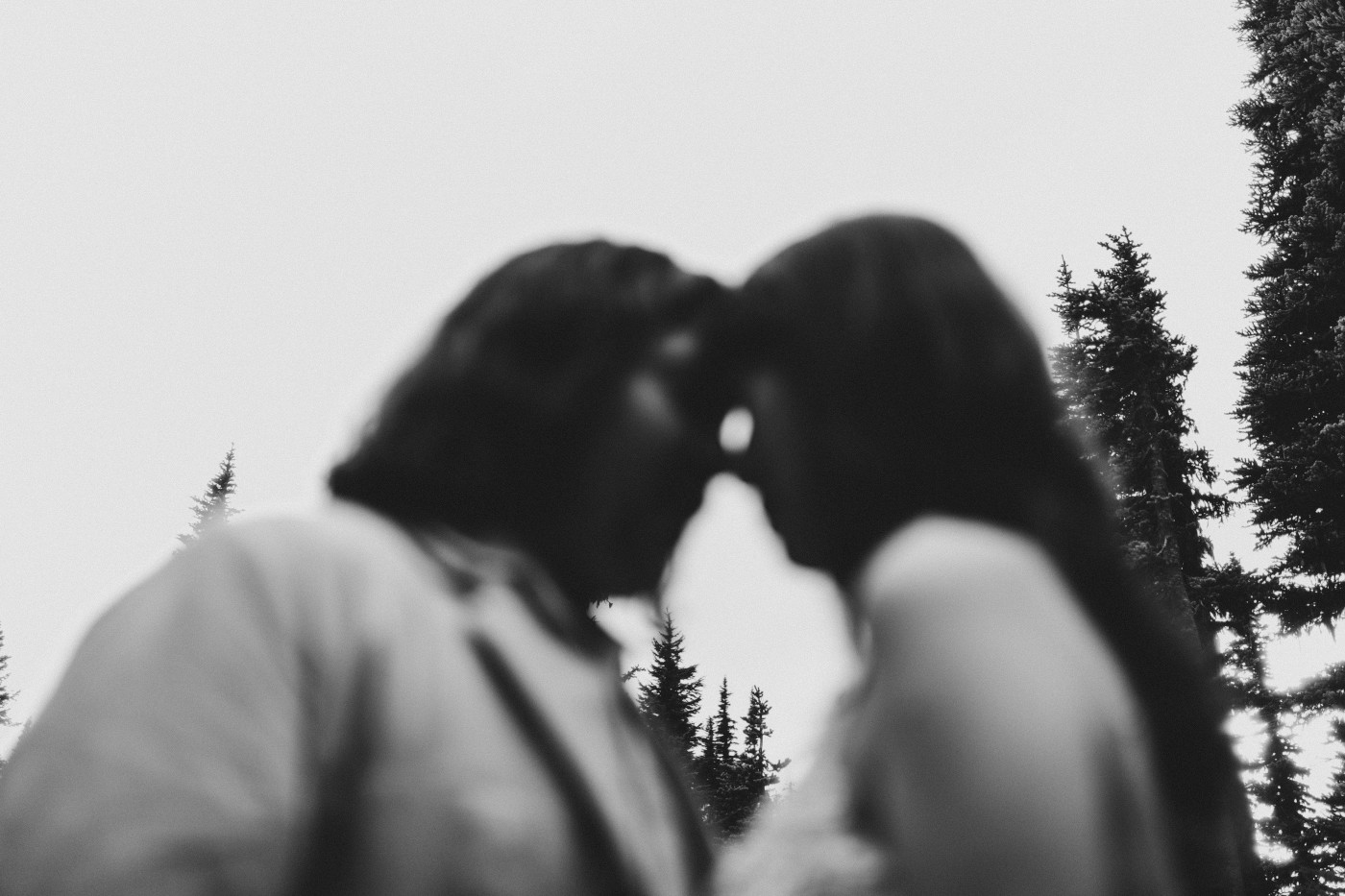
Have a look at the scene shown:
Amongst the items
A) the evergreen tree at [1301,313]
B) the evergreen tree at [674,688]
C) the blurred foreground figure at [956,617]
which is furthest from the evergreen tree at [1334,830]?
the evergreen tree at [674,688]

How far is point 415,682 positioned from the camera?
4.20 ft

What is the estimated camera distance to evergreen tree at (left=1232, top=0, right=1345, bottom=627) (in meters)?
14.0

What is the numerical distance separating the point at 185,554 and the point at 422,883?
54 centimetres

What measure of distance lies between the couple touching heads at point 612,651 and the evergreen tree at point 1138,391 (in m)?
20.0

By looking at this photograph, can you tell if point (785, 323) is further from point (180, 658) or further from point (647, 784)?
point (180, 658)

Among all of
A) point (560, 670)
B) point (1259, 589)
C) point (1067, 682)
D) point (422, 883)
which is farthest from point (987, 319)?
point (1259, 589)

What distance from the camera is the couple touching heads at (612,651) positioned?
1094mm

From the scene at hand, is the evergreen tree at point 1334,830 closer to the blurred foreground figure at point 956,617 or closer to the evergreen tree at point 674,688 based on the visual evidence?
the blurred foreground figure at point 956,617

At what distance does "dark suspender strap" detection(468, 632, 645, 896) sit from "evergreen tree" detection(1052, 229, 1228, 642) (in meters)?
20.6

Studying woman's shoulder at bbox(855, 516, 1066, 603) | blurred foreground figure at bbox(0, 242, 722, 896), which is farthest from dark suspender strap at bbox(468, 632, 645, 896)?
woman's shoulder at bbox(855, 516, 1066, 603)

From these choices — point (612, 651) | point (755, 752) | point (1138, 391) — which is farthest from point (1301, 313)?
point (755, 752)

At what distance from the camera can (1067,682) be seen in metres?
1.23

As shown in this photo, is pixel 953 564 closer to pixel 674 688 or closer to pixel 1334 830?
pixel 1334 830

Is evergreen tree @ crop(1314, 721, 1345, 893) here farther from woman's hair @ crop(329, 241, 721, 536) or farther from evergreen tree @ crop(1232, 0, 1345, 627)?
woman's hair @ crop(329, 241, 721, 536)
